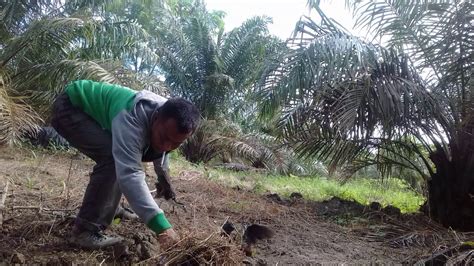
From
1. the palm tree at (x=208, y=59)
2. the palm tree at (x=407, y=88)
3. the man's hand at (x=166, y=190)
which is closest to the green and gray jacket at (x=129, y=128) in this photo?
the man's hand at (x=166, y=190)

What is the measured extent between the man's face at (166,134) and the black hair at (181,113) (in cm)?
2

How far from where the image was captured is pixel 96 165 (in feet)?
9.39

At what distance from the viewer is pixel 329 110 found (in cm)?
562

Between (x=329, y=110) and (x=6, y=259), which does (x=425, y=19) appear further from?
(x=6, y=259)

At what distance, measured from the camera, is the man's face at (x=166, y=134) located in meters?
2.44

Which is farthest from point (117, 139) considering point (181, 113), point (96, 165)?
point (96, 165)

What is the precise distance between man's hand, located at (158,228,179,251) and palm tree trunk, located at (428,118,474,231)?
340 centimetres

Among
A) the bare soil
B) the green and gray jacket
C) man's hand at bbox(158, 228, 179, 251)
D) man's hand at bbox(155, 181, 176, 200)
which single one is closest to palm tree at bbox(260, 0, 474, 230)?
the bare soil

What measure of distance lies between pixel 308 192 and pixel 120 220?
4456 mm

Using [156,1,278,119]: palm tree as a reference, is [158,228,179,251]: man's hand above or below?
below

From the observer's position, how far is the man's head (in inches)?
94.7

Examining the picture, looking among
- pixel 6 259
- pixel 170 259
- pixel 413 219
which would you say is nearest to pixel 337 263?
pixel 170 259

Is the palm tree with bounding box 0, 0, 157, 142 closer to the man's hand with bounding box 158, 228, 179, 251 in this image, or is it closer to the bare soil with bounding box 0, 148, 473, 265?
the bare soil with bounding box 0, 148, 473, 265

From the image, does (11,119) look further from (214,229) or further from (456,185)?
(456,185)
